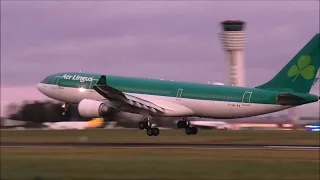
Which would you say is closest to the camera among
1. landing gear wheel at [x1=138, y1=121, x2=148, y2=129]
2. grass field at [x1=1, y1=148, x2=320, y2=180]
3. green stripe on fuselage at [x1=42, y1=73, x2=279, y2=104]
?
grass field at [x1=1, y1=148, x2=320, y2=180]

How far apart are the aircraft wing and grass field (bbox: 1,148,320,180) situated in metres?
12.9

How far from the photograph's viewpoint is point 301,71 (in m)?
65.9

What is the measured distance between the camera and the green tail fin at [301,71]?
65.4m

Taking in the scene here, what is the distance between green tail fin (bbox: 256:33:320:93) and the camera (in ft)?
214

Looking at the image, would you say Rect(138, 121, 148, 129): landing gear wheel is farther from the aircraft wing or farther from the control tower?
the control tower

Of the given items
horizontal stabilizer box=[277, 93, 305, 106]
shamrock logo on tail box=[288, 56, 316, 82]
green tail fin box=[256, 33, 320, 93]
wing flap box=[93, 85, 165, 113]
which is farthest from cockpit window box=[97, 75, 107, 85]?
shamrock logo on tail box=[288, 56, 316, 82]

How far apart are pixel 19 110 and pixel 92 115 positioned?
357 feet

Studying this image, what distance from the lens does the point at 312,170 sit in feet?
133

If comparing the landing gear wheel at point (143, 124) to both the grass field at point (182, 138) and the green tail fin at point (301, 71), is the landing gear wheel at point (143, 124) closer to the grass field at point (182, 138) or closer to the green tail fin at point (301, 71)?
the grass field at point (182, 138)

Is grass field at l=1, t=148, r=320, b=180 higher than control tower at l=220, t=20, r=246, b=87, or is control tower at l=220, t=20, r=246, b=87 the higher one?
control tower at l=220, t=20, r=246, b=87

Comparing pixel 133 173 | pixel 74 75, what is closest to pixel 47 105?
pixel 74 75

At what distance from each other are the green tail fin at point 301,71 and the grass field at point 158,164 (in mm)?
11871

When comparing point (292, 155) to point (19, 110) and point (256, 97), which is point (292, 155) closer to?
point (256, 97)

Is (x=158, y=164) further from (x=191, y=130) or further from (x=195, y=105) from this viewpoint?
(x=191, y=130)
